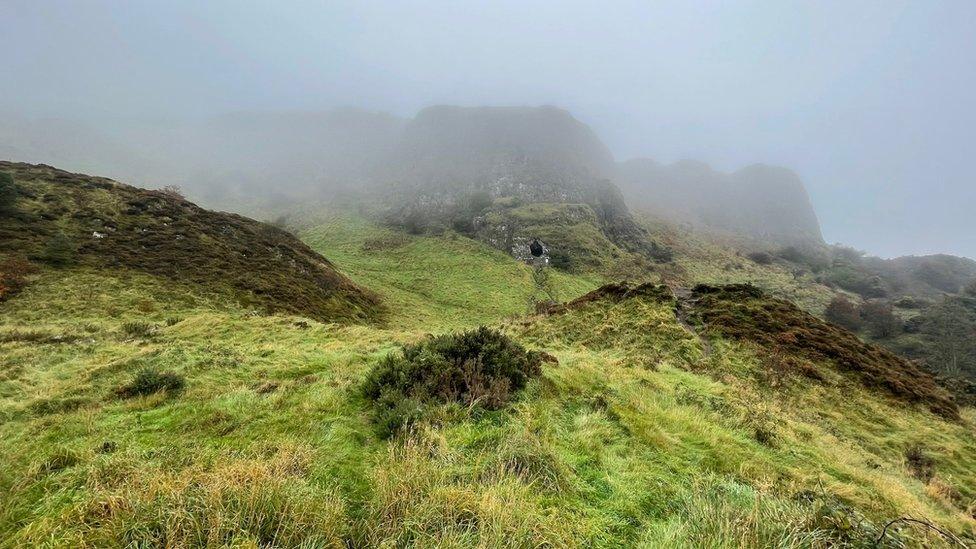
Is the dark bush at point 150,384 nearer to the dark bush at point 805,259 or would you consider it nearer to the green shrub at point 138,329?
the green shrub at point 138,329

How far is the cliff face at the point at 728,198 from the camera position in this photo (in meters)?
129

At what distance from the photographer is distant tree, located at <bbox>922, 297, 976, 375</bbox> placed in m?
38.8

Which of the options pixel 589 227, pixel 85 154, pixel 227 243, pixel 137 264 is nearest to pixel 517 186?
pixel 589 227

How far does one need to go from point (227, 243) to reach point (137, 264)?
7.46 meters

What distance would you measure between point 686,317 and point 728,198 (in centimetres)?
16047

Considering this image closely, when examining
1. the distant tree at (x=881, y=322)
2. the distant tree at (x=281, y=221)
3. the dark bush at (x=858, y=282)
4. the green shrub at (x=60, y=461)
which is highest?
the green shrub at (x=60, y=461)

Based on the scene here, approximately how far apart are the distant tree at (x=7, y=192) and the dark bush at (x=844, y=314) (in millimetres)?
81815

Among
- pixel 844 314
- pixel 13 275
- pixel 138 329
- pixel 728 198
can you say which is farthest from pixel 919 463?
pixel 728 198

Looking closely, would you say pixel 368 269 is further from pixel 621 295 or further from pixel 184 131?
pixel 184 131

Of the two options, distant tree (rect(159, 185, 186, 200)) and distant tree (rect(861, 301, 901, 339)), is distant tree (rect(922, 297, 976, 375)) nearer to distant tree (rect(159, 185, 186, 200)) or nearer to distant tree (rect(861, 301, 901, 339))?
distant tree (rect(861, 301, 901, 339))

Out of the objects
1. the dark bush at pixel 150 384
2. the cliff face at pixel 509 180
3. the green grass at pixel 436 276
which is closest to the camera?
the dark bush at pixel 150 384

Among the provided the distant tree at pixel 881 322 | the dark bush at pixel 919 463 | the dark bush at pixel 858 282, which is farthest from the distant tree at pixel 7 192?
the dark bush at pixel 858 282

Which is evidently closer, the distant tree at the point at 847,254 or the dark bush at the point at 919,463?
the dark bush at the point at 919,463

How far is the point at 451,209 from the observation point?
82812 millimetres
